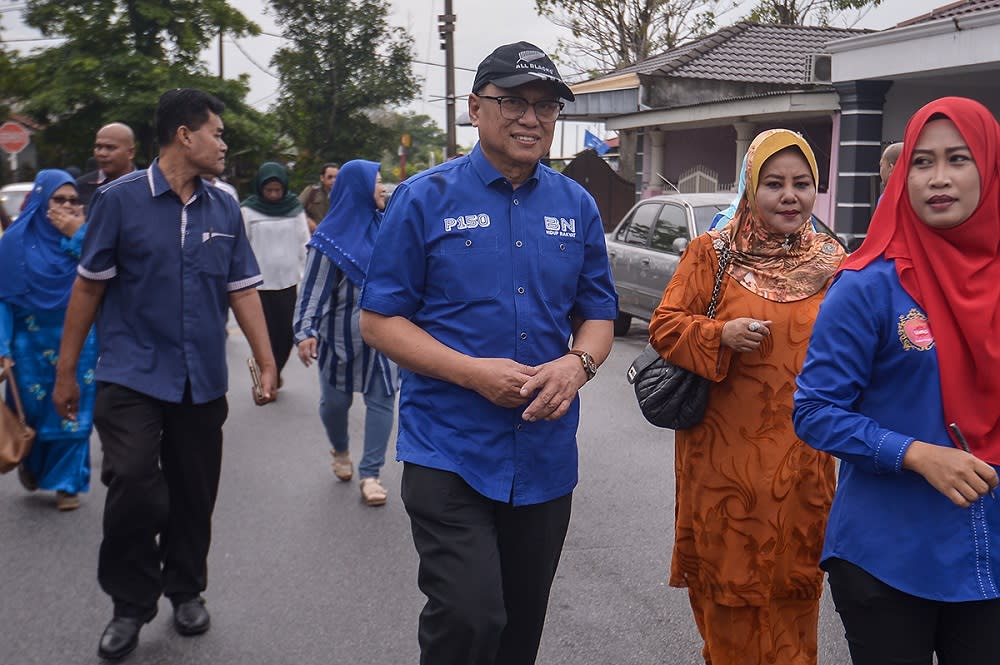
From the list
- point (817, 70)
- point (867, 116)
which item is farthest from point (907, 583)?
point (817, 70)

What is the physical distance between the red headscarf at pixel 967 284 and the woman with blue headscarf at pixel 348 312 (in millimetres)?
3757

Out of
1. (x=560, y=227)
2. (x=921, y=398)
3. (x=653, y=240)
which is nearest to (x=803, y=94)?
(x=653, y=240)

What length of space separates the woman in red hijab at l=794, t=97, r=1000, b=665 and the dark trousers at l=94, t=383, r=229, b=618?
8.08 ft

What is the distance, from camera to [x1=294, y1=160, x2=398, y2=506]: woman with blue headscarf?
596 centimetres

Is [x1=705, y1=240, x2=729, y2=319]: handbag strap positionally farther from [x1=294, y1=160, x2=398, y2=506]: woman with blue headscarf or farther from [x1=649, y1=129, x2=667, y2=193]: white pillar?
[x1=649, y1=129, x2=667, y2=193]: white pillar

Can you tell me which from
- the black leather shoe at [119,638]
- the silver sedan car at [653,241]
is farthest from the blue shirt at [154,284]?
the silver sedan car at [653,241]

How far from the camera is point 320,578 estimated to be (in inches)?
199

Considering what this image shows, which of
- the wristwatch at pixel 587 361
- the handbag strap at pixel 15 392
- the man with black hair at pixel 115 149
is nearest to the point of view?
the wristwatch at pixel 587 361

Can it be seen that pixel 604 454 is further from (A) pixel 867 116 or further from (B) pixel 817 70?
(B) pixel 817 70

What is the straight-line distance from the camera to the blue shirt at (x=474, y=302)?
3.01 metres

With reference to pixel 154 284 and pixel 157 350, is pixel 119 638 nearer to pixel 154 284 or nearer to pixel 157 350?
pixel 157 350

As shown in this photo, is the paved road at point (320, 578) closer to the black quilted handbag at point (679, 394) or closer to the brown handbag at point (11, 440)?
the brown handbag at point (11, 440)

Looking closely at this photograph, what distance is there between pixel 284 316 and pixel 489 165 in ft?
19.9

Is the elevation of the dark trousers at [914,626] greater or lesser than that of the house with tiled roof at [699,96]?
lesser
